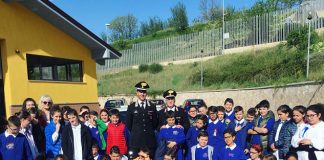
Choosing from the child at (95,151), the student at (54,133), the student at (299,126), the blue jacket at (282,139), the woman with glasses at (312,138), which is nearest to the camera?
the woman with glasses at (312,138)

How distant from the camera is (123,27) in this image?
8375cm

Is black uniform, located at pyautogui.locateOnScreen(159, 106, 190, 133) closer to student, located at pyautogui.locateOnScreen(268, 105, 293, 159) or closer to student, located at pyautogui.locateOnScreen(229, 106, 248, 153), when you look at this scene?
student, located at pyautogui.locateOnScreen(229, 106, 248, 153)

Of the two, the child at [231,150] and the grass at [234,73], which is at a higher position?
the grass at [234,73]

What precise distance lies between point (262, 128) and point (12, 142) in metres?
4.57

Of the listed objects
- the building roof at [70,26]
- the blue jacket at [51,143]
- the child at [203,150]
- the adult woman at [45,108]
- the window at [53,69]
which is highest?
the building roof at [70,26]

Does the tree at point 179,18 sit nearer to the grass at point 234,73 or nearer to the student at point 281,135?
the grass at point 234,73

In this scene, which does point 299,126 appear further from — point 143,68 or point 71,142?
point 143,68

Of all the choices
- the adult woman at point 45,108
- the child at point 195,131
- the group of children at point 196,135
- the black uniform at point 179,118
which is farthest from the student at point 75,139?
the child at point 195,131

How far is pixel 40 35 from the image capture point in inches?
527

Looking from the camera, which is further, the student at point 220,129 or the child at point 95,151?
the student at point 220,129

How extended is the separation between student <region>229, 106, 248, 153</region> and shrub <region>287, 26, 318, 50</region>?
17.8m

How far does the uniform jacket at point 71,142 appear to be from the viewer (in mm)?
6383

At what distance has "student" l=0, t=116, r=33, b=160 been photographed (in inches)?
229

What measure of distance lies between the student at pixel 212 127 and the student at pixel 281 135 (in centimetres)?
115
